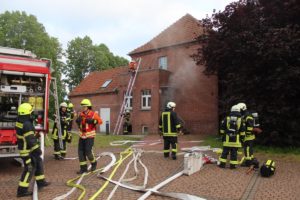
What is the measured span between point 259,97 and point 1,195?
424 inches

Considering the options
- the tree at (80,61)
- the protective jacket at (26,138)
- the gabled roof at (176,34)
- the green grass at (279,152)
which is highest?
the tree at (80,61)

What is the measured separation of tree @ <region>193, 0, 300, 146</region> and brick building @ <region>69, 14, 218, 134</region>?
6.64 metres

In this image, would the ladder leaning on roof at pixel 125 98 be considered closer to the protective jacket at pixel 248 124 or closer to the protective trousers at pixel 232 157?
the protective jacket at pixel 248 124

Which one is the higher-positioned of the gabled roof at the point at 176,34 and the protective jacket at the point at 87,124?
the gabled roof at the point at 176,34

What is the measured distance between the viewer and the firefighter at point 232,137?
10.3 m

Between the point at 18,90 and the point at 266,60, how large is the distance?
9.01 m

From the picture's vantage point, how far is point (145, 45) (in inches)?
1112

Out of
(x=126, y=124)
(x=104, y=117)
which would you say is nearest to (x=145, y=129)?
(x=126, y=124)

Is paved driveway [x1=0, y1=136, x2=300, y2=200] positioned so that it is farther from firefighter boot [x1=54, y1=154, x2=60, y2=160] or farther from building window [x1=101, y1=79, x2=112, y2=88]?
building window [x1=101, y1=79, x2=112, y2=88]

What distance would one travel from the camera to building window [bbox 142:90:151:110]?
24.8 meters

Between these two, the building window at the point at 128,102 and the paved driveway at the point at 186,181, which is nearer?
the paved driveway at the point at 186,181

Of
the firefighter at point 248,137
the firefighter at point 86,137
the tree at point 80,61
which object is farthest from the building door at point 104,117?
the tree at point 80,61

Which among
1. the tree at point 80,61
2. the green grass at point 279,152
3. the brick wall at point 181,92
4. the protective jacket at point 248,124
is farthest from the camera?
the tree at point 80,61

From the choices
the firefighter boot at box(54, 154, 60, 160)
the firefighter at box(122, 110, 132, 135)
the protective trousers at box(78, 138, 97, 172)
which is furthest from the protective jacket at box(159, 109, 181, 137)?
the firefighter at box(122, 110, 132, 135)
